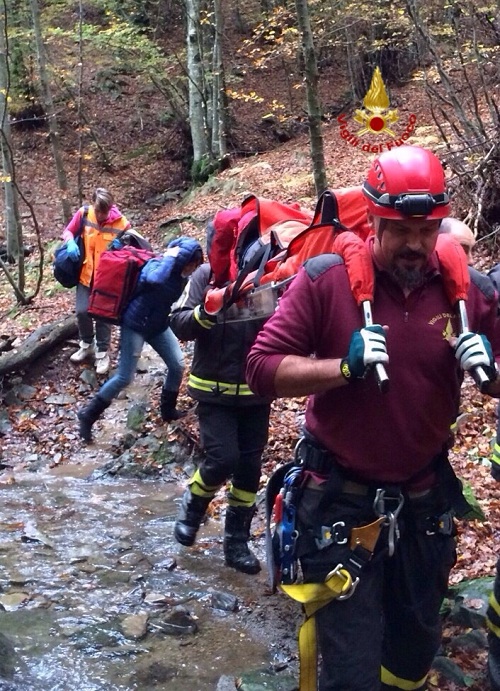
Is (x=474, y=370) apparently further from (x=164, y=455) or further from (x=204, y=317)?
(x=164, y=455)

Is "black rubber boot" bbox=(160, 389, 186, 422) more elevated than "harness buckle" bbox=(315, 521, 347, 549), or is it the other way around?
"harness buckle" bbox=(315, 521, 347, 549)

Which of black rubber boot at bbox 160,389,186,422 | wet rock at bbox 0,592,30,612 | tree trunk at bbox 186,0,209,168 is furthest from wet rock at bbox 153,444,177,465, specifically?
tree trunk at bbox 186,0,209,168

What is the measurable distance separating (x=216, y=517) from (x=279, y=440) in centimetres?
113

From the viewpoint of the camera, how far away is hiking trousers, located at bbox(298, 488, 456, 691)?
279cm

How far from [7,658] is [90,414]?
4.10m

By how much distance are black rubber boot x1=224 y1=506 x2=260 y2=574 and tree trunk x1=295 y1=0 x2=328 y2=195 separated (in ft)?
14.6

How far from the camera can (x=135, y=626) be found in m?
4.69

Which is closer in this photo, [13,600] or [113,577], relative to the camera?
[13,600]

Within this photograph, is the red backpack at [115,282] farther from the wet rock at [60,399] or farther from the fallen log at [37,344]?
the fallen log at [37,344]

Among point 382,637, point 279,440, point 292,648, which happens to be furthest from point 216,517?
point 382,637

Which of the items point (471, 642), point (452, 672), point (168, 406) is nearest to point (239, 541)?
point (471, 642)

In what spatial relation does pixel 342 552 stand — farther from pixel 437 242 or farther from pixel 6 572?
pixel 6 572

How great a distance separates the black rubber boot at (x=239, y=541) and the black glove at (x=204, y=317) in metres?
1.47

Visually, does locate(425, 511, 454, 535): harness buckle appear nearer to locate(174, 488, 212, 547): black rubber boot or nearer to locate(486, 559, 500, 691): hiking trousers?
locate(486, 559, 500, 691): hiking trousers
